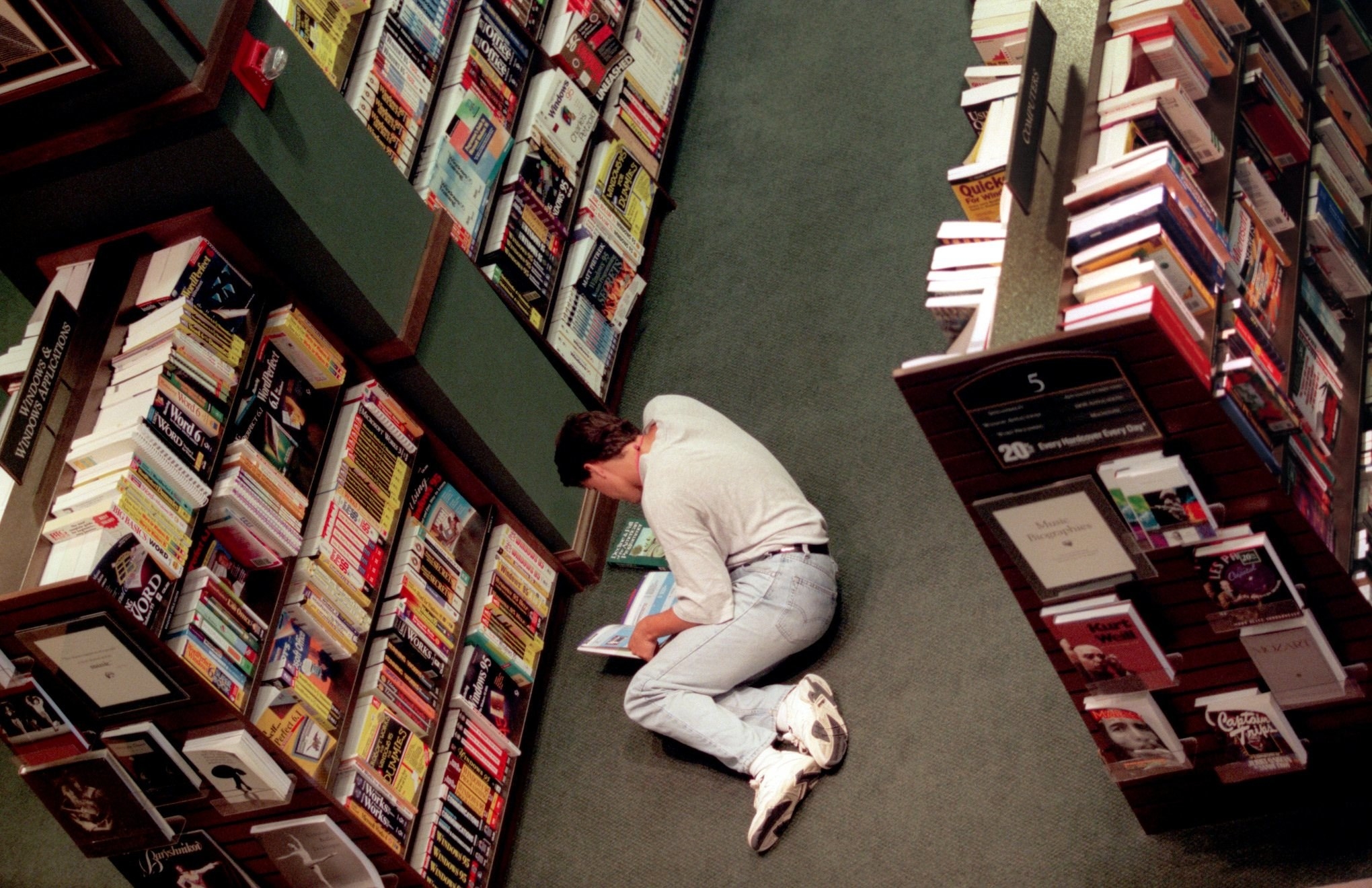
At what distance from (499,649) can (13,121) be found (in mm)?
2085

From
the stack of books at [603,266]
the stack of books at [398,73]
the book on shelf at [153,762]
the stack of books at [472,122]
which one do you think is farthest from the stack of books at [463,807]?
the stack of books at [398,73]

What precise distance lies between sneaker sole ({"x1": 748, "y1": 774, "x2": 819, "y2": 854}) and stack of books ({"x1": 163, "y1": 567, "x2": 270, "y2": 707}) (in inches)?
55.9

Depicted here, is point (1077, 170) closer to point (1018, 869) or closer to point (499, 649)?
point (1018, 869)

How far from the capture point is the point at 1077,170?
331 centimetres

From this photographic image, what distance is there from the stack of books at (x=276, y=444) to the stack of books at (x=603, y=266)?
1.18m

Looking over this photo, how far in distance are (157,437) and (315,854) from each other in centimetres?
125

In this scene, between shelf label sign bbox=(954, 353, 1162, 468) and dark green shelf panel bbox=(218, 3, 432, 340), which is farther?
dark green shelf panel bbox=(218, 3, 432, 340)

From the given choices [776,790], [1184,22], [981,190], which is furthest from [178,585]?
[1184,22]

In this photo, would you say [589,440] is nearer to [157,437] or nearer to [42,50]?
[157,437]

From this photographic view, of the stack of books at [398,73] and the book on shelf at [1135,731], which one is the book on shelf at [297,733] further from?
the book on shelf at [1135,731]

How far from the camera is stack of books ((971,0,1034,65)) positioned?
4961 millimetres

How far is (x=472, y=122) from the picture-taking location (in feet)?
16.5

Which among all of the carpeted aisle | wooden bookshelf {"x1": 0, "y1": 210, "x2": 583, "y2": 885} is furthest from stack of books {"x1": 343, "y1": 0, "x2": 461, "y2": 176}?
the carpeted aisle

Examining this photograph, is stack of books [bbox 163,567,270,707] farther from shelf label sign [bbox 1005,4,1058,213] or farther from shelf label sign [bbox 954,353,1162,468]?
shelf label sign [bbox 1005,4,1058,213]
